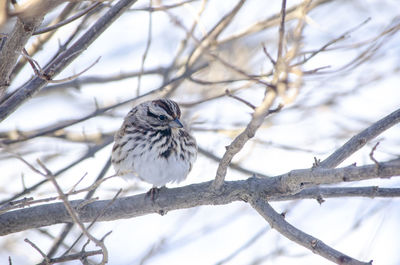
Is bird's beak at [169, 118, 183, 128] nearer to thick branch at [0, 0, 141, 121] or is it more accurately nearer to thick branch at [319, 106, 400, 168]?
thick branch at [0, 0, 141, 121]

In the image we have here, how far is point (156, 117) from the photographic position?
670 centimetres

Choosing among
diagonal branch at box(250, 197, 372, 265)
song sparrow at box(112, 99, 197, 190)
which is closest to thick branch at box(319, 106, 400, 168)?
diagonal branch at box(250, 197, 372, 265)

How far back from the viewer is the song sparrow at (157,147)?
6.32 metres

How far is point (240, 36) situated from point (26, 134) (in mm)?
2853

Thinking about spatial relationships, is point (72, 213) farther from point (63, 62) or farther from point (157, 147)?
point (157, 147)

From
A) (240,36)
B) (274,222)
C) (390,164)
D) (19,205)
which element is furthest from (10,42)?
(240,36)

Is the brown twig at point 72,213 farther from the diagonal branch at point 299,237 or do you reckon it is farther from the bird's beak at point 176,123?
the bird's beak at point 176,123

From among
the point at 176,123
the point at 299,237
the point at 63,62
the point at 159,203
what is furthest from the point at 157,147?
the point at 299,237

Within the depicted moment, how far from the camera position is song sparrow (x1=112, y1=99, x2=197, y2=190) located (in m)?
6.32

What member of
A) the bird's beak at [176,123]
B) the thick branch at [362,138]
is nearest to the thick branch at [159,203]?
the thick branch at [362,138]

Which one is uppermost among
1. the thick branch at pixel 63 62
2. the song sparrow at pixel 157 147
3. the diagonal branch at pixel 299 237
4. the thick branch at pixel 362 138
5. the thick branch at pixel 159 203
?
the song sparrow at pixel 157 147

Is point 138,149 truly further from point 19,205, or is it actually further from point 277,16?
point 19,205

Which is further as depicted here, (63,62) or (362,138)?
(63,62)

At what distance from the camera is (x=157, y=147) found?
21.1 ft
